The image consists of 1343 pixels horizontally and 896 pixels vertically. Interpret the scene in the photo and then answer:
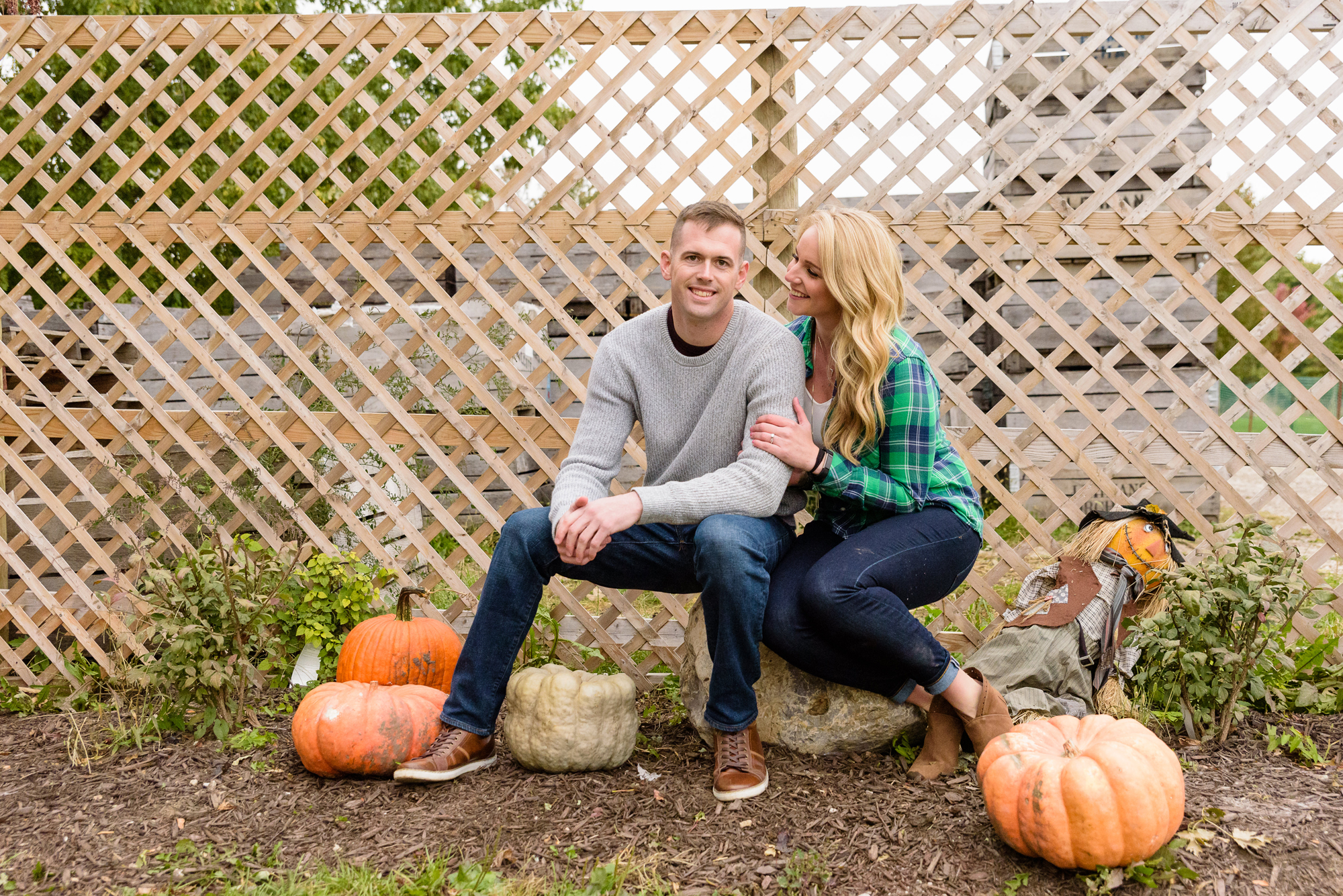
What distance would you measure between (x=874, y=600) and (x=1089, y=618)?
838 mm

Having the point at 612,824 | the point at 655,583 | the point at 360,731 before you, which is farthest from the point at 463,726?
the point at 655,583

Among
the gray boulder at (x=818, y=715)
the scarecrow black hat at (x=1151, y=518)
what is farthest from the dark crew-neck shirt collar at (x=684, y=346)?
the scarecrow black hat at (x=1151, y=518)

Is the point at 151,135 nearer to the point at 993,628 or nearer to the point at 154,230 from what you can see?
the point at 154,230

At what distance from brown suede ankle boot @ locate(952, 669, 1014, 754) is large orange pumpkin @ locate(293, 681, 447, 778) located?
1308 mm

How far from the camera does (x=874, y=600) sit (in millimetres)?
2205

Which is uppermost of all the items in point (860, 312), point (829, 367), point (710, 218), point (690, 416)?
point (710, 218)

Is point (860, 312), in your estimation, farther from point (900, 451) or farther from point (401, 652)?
point (401, 652)

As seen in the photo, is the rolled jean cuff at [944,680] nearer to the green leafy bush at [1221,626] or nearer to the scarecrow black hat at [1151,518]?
the green leafy bush at [1221,626]

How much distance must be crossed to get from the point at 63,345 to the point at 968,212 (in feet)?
9.70

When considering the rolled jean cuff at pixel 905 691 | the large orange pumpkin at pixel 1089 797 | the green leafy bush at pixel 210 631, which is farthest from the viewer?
the green leafy bush at pixel 210 631

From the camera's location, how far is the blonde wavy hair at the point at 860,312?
7.39ft

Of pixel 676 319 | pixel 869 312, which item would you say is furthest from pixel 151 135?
pixel 869 312

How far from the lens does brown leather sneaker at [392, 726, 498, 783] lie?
2203 millimetres

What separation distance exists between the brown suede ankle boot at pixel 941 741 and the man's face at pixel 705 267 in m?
1.12
